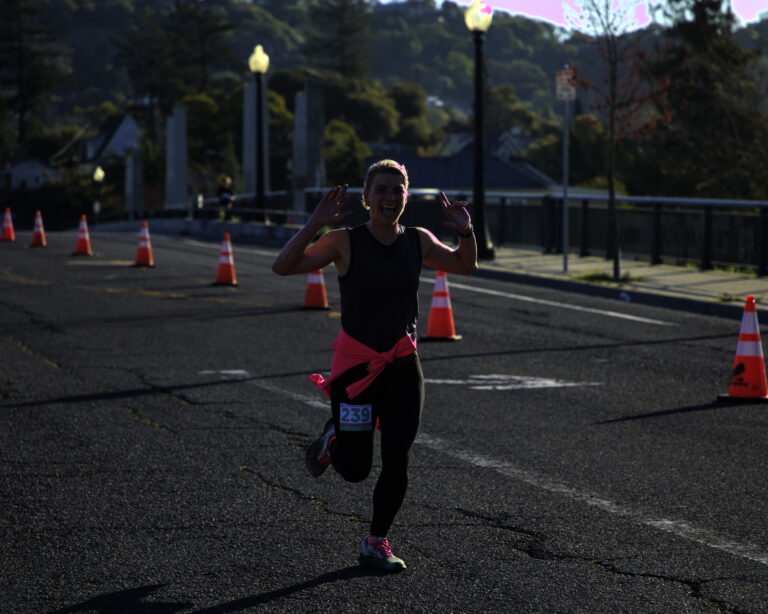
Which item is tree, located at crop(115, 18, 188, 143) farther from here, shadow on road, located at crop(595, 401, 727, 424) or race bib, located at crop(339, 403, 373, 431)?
race bib, located at crop(339, 403, 373, 431)

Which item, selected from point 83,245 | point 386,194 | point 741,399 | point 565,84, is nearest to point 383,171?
point 386,194

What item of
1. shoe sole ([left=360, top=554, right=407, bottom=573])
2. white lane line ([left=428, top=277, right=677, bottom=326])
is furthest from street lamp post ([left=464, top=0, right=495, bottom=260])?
shoe sole ([left=360, top=554, right=407, bottom=573])

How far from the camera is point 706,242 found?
840 inches

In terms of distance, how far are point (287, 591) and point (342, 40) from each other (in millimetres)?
144306

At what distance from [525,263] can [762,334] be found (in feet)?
28.9

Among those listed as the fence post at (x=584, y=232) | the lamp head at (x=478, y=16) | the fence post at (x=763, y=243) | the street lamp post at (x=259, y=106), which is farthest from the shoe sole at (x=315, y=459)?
the street lamp post at (x=259, y=106)

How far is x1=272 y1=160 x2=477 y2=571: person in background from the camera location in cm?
553

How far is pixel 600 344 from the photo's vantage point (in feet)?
44.2

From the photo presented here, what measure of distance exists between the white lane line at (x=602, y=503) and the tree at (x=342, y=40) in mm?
137483

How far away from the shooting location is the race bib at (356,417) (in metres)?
5.54

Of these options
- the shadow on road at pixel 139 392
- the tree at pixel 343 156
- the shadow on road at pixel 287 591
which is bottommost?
the shadow on road at pixel 287 591

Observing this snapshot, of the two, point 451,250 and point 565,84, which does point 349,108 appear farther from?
point 451,250

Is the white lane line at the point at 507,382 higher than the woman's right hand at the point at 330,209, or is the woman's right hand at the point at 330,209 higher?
the woman's right hand at the point at 330,209

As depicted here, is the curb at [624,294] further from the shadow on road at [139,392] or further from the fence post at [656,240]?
the shadow on road at [139,392]
